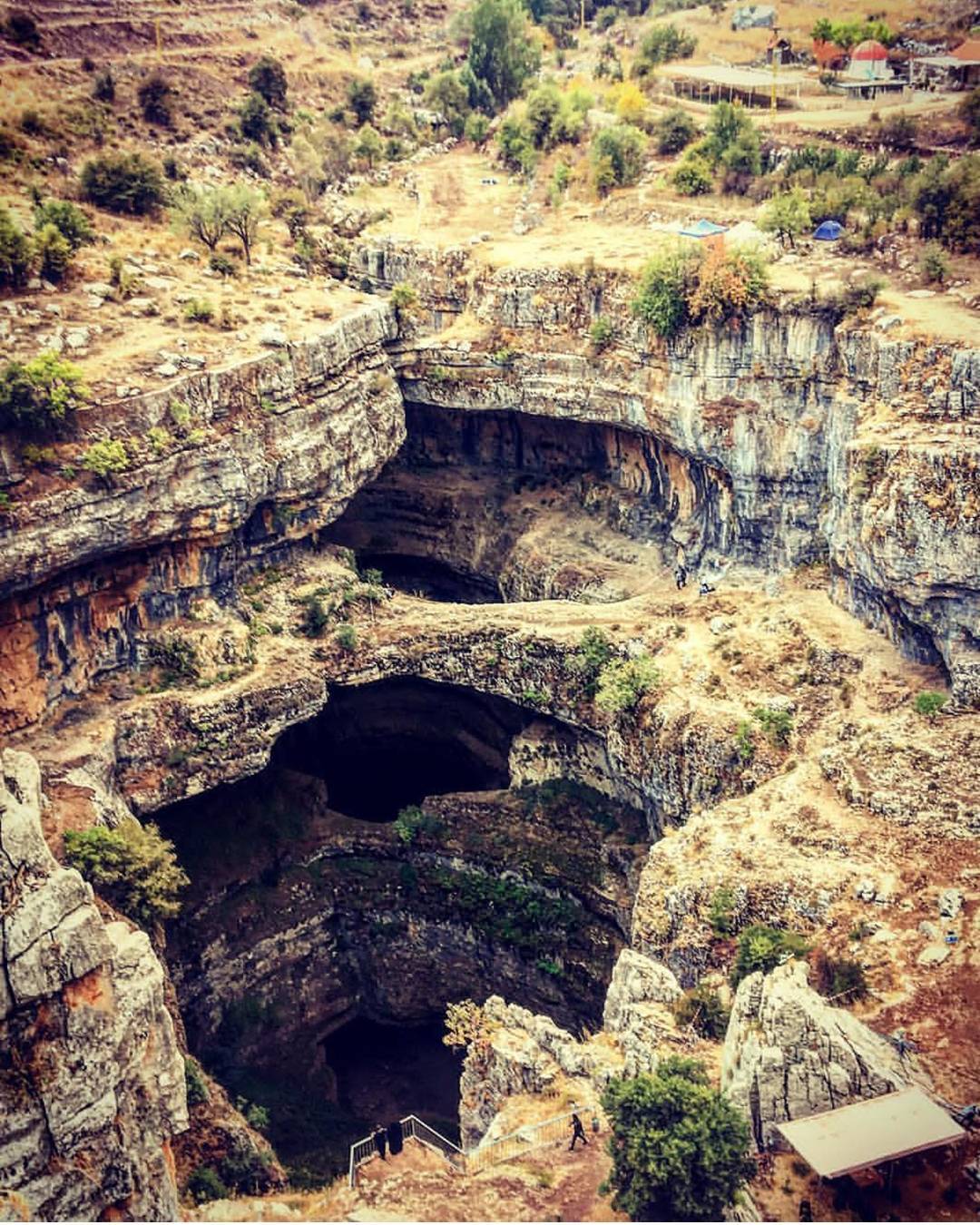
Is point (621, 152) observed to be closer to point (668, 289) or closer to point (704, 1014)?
point (668, 289)

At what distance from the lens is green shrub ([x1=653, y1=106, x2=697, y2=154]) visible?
5344cm

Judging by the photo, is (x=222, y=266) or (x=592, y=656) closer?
(x=592, y=656)

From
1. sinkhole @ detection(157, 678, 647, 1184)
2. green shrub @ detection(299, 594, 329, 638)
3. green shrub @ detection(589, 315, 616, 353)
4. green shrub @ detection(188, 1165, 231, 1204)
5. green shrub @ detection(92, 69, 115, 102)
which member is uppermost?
green shrub @ detection(92, 69, 115, 102)

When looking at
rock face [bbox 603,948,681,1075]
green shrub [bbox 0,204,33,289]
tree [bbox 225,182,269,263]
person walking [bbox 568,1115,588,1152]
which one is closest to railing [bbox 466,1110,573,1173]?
Answer: person walking [bbox 568,1115,588,1152]

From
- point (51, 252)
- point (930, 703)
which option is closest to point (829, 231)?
point (930, 703)

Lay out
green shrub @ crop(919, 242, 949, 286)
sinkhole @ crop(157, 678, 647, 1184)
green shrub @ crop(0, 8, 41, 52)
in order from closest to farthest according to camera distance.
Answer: green shrub @ crop(919, 242, 949, 286) → sinkhole @ crop(157, 678, 647, 1184) → green shrub @ crop(0, 8, 41, 52)

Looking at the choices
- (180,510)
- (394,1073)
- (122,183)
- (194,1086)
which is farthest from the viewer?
(122,183)

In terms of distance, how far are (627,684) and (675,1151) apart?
50.5 feet

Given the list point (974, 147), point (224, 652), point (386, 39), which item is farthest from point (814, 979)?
point (386, 39)

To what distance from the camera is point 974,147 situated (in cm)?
4516

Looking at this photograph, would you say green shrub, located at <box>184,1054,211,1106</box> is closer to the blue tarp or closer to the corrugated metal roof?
the corrugated metal roof

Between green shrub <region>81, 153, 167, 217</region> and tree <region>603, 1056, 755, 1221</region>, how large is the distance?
33.0m

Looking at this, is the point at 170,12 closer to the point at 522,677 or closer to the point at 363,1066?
the point at 522,677

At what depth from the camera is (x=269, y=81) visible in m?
58.1
